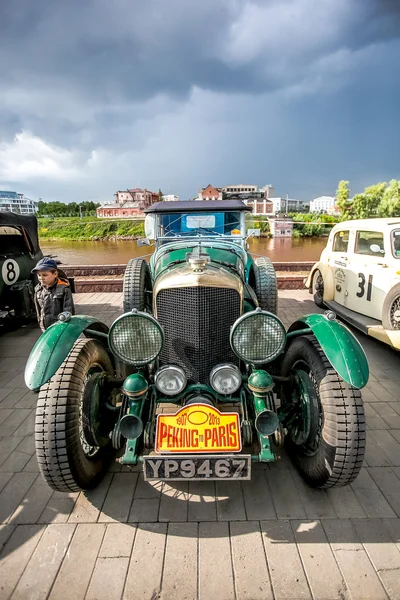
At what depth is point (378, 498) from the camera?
7.32 feet

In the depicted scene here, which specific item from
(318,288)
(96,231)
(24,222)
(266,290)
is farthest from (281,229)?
(266,290)

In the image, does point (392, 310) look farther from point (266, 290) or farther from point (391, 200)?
point (391, 200)

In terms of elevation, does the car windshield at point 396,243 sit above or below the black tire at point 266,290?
above

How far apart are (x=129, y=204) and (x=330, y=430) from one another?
251ft

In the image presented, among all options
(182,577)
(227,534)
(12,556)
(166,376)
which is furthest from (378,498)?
(12,556)

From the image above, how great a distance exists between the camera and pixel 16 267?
5.58m

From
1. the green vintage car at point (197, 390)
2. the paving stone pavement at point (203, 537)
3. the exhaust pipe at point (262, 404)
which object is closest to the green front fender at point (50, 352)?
the green vintage car at point (197, 390)

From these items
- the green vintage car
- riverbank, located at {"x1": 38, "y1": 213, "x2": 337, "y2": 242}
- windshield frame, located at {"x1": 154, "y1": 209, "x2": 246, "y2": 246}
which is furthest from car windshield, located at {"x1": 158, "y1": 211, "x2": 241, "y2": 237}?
riverbank, located at {"x1": 38, "y1": 213, "x2": 337, "y2": 242}

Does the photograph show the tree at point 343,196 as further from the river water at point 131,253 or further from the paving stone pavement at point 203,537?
the paving stone pavement at point 203,537

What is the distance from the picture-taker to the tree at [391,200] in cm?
2983

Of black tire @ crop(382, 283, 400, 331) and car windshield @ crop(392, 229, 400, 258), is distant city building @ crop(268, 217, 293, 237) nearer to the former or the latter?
car windshield @ crop(392, 229, 400, 258)

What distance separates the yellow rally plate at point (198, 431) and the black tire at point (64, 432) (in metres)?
0.57

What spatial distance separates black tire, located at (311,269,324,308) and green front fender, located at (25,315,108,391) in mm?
5250

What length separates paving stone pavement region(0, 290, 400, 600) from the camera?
171 centimetres
